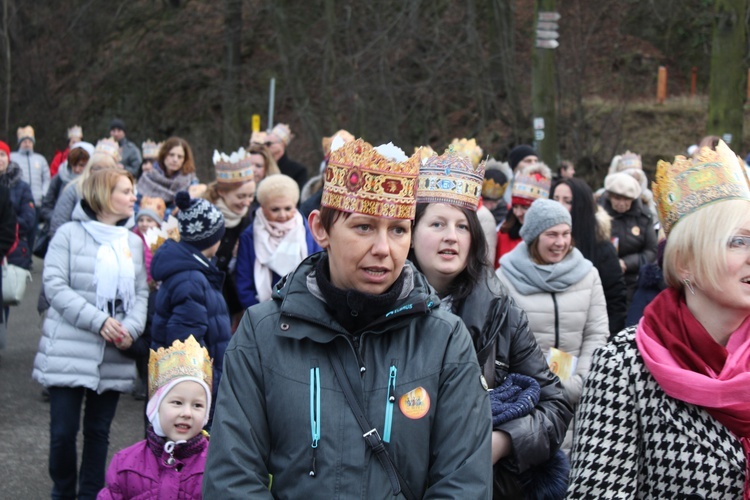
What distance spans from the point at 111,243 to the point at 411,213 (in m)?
3.70

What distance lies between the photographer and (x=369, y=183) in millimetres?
3189

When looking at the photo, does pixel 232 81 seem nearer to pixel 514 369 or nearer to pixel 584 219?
pixel 584 219

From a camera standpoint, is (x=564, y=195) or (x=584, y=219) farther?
(x=564, y=195)

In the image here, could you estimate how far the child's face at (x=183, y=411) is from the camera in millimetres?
5105

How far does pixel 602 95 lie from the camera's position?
27516mm

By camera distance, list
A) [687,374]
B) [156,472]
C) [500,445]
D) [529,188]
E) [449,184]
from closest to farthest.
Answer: [687,374] → [500,445] → [449,184] → [156,472] → [529,188]

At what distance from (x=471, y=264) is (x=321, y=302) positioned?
4.32ft

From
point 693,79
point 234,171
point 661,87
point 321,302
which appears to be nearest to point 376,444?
point 321,302

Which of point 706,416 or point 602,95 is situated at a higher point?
point 602,95

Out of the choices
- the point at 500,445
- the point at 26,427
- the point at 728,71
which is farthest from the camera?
the point at 728,71

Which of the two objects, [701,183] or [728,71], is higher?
[728,71]

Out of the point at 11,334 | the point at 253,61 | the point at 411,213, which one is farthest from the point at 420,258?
the point at 253,61

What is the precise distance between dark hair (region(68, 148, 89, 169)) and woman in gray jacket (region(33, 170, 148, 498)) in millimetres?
6027

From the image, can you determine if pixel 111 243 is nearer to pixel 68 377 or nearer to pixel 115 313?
pixel 115 313
